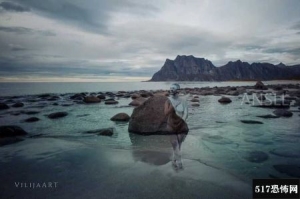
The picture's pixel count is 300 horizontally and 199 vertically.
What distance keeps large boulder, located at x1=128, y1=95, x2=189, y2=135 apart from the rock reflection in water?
1.43 ft

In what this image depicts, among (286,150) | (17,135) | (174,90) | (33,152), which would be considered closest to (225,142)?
(286,150)

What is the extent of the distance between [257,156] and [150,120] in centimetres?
562

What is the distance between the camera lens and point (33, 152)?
8.25 metres

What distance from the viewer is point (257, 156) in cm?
771

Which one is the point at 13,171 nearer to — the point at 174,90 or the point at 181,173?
the point at 181,173

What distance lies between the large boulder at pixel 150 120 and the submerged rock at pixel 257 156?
3777 mm

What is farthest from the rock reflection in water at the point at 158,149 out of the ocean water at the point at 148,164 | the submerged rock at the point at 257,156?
the submerged rock at the point at 257,156

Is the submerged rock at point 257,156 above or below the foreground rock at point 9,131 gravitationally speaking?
below

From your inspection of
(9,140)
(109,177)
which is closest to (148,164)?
(109,177)

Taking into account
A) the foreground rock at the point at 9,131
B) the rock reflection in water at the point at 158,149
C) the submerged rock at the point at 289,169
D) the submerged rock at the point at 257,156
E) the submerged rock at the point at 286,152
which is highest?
the foreground rock at the point at 9,131

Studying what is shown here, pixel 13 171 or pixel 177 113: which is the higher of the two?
pixel 177 113

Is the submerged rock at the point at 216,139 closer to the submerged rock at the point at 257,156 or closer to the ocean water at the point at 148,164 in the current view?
the ocean water at the point at 148,164

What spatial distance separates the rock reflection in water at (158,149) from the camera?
6680 mm

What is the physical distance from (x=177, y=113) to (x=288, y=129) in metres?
9.26
